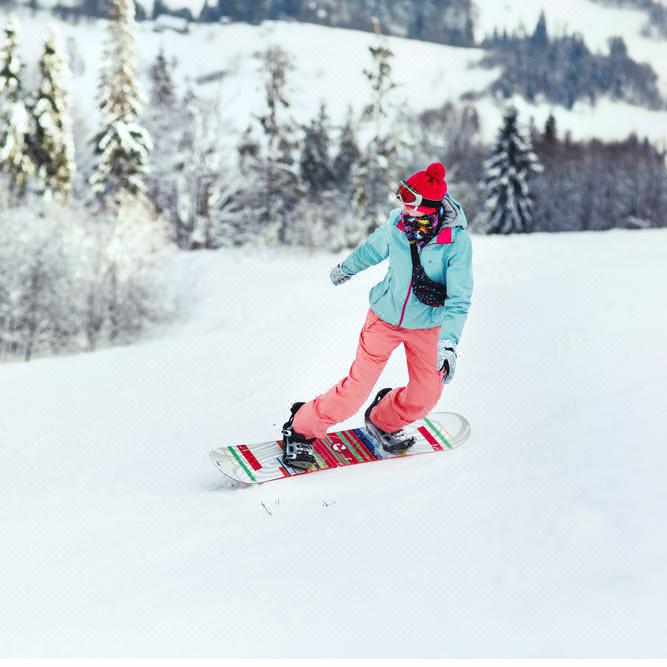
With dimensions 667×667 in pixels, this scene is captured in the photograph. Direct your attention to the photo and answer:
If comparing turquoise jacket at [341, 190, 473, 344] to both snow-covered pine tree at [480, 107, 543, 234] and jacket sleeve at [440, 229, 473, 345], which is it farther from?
snow-covered pine tree at [480, 107, 543, 234]

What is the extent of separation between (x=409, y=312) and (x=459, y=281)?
0.43 metres

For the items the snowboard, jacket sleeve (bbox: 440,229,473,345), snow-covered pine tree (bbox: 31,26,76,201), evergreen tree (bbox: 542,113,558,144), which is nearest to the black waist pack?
jacket sleeve (bbox: 440,229,473,345)

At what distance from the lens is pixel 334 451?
199 inches

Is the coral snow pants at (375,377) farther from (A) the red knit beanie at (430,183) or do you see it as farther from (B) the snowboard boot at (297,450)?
(A) the red knit beanie at (430,183)

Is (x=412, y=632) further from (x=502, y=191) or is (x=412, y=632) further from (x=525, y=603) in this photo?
(x=502, y=191)

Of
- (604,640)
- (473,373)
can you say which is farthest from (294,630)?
(473,373)

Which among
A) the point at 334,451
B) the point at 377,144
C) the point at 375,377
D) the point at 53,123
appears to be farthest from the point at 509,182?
the point at 375,377

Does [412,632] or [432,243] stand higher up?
[432,243]

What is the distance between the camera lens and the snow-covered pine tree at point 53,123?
29.4 meters

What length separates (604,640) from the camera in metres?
Answer: 2.18

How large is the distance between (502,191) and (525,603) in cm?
3462

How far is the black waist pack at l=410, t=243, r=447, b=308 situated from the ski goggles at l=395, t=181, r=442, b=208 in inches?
12.0

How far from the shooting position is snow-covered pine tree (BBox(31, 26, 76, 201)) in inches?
1157

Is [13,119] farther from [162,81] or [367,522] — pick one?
[367,522]
